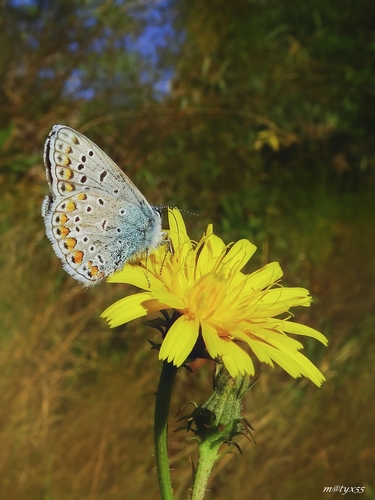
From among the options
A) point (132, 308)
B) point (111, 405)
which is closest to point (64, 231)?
point (132, 308)

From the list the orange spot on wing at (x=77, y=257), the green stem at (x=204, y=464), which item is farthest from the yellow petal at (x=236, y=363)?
the orange spot on wing at (x=77, y=257)

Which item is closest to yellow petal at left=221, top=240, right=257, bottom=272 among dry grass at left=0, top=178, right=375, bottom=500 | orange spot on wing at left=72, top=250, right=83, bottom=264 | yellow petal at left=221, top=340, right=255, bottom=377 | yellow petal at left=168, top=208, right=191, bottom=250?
yellow petal at left=168, top=208, right=191, bottom=250

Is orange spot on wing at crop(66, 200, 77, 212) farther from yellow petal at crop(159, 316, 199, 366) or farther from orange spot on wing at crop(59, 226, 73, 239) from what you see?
yellow petal at crop(159, 316, 199, 366)

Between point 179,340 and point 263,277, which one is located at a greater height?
point 179,340

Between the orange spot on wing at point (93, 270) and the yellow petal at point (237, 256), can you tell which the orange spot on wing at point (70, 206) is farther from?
the yellow petal at point (237, 256)

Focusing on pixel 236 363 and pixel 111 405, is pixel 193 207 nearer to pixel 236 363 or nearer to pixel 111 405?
pixel 111 405

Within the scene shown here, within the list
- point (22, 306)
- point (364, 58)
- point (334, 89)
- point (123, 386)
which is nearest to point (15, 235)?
point (22, 306)
